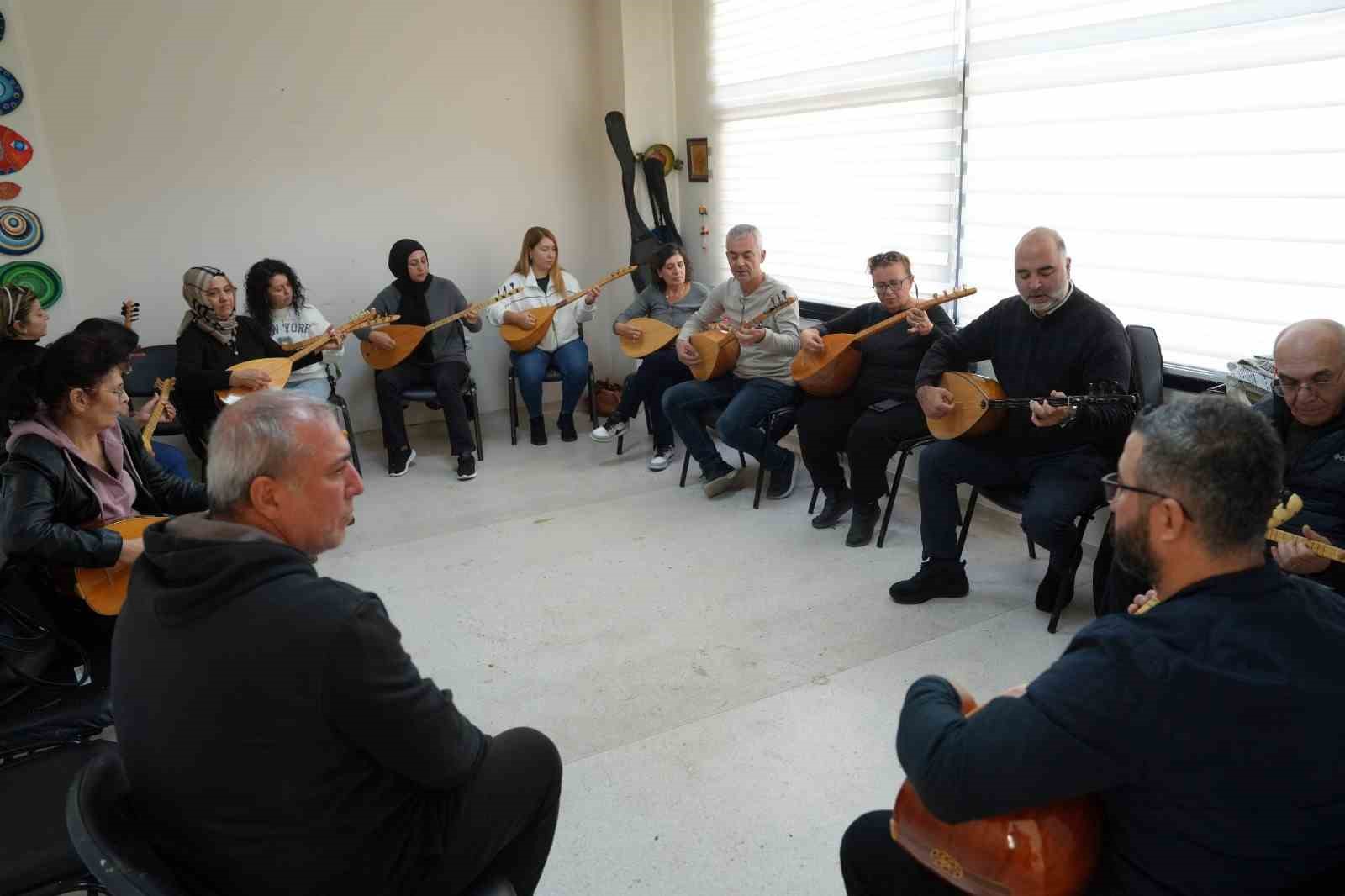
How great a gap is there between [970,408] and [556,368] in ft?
8.57

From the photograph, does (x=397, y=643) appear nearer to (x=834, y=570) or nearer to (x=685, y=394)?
(x=834, y=570)

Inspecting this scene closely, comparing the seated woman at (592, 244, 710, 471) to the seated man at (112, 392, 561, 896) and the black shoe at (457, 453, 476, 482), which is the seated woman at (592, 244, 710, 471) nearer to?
the black shoe at (457, 453, 476, 482)

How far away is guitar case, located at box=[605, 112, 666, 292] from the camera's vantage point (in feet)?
17.0

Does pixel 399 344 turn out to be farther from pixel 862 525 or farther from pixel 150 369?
pixel 862 525

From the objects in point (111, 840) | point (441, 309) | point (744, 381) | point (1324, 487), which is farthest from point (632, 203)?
point (111, 840)

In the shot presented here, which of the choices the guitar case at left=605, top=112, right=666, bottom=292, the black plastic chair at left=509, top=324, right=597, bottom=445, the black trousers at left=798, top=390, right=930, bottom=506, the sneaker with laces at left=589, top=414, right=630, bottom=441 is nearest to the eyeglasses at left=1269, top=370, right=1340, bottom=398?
the black trousers at left=798, top=390, right=930, bottom=506

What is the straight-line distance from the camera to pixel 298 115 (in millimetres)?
4770

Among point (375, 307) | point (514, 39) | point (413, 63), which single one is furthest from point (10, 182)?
point (514, 39)

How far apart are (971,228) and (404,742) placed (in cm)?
313

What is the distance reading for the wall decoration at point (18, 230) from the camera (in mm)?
4141

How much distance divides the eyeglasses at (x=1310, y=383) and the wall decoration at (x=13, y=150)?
16.8 ft

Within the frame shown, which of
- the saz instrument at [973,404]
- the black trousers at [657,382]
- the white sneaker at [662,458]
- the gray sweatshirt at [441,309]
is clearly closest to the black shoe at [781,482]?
the white sneaker at [662,458]

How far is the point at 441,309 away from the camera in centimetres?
471

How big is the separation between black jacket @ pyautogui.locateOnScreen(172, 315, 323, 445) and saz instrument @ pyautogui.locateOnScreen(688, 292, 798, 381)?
203 cm
